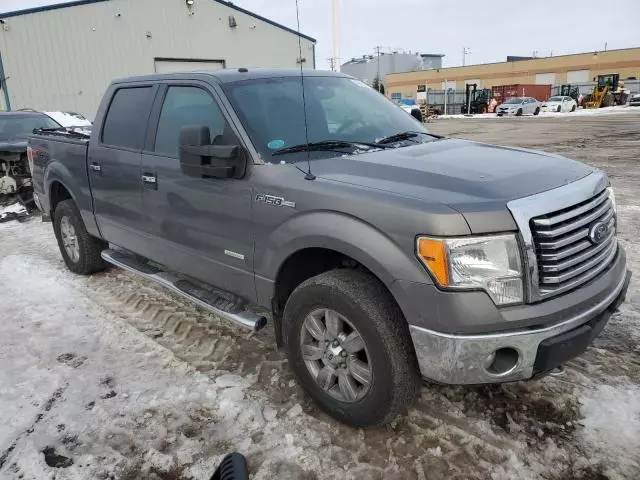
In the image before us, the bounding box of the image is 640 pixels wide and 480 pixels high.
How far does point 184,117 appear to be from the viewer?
3738 millimetres

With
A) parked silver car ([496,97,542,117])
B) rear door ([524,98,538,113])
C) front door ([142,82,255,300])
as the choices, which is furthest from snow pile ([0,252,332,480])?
rear door ([524,98,538,113])

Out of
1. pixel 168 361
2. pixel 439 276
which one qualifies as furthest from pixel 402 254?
pixel 168 361

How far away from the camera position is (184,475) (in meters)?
2.55

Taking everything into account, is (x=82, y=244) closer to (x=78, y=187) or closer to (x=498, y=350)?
(x=78, y=187)

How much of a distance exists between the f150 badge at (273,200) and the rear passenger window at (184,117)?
0.52 metres

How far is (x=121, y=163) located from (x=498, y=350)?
327cm

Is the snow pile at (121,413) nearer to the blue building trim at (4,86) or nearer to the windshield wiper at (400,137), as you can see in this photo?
the windshield wiper at (400,137)

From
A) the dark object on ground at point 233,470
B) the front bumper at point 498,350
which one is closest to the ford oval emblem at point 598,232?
the front bumper at point 498,350

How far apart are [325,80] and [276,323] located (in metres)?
1.93

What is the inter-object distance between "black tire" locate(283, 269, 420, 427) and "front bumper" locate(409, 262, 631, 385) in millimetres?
112

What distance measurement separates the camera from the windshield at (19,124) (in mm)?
9523

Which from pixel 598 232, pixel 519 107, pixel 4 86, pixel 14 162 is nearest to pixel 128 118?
pixel 598 232

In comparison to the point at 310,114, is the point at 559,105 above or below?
below

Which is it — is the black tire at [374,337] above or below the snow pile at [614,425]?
above
